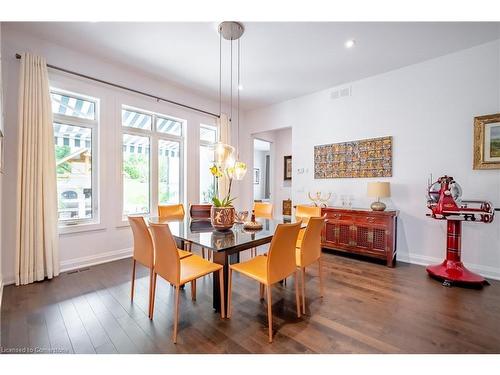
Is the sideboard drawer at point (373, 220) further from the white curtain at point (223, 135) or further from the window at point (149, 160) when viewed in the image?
the window at point (149, 160)

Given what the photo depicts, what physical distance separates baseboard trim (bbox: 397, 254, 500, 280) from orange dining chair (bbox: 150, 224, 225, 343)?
9.97 ft

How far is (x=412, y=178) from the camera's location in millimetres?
3389

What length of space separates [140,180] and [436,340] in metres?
4.20

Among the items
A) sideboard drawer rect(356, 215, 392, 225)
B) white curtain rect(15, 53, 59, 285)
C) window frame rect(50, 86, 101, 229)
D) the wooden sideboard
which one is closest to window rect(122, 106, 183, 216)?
window frame rect(50, 86, 101, 229)

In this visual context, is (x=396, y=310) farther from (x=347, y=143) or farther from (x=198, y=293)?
(x=347, y=143)

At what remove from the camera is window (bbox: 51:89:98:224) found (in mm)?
3098

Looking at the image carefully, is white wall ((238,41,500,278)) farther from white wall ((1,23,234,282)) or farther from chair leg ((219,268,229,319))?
white wall ((1,23,234,282))

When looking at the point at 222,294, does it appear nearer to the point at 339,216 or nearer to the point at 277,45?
the point at 339,216

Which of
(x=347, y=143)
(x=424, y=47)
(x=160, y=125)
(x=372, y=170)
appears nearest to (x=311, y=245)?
(x=372, y=170)

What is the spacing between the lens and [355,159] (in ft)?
12.9

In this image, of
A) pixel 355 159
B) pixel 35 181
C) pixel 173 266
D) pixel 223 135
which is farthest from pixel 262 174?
pixel 173 266

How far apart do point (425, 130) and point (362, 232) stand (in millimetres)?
1764

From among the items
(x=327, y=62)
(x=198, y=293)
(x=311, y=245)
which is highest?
(x=327, y=62)

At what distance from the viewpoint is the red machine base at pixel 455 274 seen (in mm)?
2555
